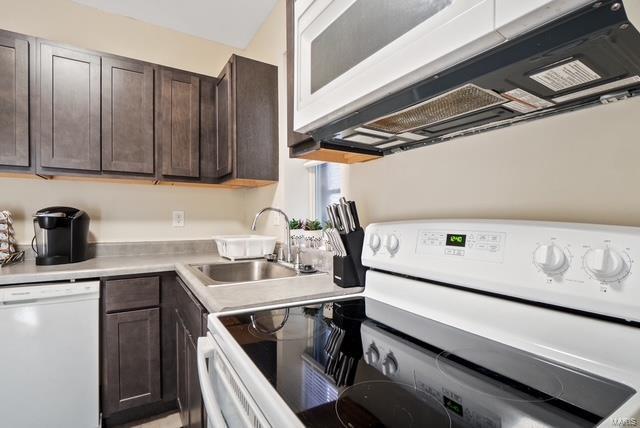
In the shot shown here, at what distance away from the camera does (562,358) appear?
0.63 meters

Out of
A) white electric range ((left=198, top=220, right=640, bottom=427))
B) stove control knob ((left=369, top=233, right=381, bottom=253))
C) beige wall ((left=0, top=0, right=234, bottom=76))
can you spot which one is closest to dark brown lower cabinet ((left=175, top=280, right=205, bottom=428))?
white electric range ((left=198, top=220, right=640, bottom=427))

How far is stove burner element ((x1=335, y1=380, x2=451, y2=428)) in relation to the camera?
461 mm

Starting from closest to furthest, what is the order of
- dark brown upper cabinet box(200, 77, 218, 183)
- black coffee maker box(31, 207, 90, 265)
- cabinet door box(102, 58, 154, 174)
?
black coffee maker box(31, 207, 90, 265) < cabinet door box(102, 58, 154, 174) < dark brown upper cabinet box(200, 77, 218, 183)

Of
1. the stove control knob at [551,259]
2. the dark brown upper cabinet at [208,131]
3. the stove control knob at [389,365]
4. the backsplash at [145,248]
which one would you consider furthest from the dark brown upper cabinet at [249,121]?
the stove control knob at [551,259]

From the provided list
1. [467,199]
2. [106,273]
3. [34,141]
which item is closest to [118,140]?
[34,141]

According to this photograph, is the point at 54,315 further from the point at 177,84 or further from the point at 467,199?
the point at 467,199

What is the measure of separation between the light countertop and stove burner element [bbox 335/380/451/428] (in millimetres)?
524

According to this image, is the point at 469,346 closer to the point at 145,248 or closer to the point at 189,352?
the point at 189,352

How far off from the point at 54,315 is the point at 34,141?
3.24 feet

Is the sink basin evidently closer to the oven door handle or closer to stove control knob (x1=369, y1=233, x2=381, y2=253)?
stove control knob (x1=369, y1=233, x2=381, y2=253)

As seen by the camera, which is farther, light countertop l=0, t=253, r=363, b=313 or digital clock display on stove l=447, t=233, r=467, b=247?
light countertop l=0, t=253, r=363, b=313

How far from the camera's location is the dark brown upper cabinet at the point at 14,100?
173 cm

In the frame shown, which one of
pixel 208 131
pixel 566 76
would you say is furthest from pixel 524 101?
pixel 208 131

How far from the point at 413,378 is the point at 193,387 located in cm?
107
